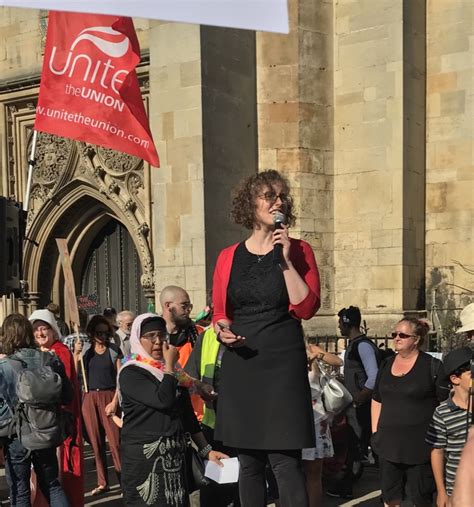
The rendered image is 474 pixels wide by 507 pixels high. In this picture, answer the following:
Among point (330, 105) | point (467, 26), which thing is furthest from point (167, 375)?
point (467, 26)

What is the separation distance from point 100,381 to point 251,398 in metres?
4.53

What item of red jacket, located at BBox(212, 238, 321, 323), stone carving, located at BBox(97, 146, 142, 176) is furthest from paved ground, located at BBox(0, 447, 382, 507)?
stone carving, located at BBox(97, 146, 142, 176)

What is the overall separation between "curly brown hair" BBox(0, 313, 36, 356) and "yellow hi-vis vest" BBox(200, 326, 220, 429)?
4.39ft

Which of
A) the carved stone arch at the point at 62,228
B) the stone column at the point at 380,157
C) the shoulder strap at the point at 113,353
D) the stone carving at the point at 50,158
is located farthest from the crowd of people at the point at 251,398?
the stone carving at the point at 50,158

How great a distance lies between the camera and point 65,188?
13.2 m

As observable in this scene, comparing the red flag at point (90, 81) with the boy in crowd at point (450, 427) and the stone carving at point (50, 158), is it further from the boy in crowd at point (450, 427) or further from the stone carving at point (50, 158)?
the stone carving at point (50, 158)

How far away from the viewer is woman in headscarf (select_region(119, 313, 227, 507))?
4.12m

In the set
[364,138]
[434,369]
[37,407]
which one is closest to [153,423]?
[37,407]

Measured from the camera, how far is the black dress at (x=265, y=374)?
10.5 feet

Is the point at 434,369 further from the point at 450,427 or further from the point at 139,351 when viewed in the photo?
the point at 139,351

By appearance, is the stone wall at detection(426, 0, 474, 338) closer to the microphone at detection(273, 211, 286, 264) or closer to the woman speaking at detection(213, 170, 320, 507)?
the woman speaking at detection(213, 170, 320, 507)

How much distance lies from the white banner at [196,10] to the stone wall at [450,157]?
391 inches

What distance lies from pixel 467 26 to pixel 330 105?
7.56 ft

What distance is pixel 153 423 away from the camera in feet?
13.7
